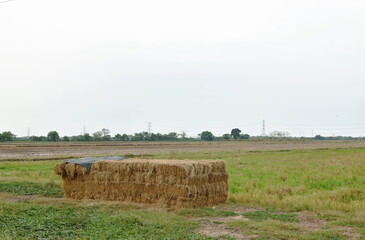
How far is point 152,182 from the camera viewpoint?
15688mm

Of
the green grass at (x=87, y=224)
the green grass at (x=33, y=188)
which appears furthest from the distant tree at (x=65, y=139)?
the green grass at (x=87, y=224)

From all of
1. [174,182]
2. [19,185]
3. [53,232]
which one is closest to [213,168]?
[174,182]

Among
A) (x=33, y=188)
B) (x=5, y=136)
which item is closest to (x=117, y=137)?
(x=5, y=136)

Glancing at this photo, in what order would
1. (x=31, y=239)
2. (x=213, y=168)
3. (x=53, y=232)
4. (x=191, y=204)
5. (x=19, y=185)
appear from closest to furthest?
(x=31, y=239) → (x=53, y=232) → (x=191, y=204) → (x=213, y=168) → (x=19, y=185)

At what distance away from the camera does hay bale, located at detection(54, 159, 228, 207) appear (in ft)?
49.0

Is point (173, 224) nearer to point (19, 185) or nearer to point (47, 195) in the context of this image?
point (47, 195)

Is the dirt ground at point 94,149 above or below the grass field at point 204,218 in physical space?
above

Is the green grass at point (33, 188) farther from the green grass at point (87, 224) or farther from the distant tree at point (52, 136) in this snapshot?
the distant tree at point (52, 136)

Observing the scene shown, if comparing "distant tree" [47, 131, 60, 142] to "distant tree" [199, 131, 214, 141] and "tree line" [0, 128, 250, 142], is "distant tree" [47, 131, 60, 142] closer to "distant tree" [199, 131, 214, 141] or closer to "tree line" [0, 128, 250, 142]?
"tree line" [0, 128, 250, 142]

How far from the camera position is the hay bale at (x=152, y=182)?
14.9 meters

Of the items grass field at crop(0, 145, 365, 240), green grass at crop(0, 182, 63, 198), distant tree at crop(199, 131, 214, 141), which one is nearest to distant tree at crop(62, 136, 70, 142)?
distant tree at crop(199, 131, 214, 141)

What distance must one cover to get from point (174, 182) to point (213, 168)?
1771mm

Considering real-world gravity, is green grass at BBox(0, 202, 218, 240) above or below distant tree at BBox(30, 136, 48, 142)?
below

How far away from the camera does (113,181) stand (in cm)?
1672
